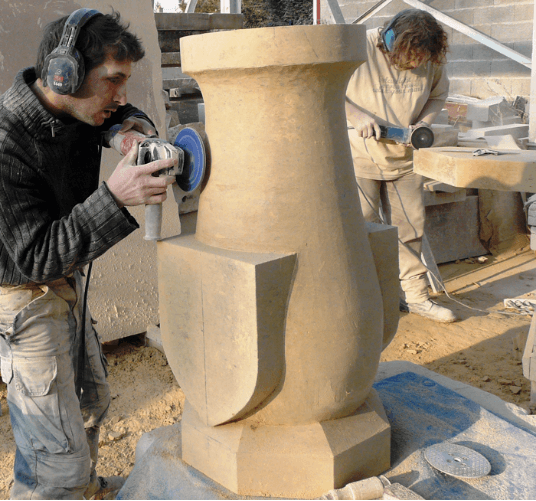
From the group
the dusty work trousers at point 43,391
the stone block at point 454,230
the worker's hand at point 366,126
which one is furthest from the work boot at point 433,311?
the dusty work trousers at point 43,391

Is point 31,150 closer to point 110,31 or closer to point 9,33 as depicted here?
point 110,31

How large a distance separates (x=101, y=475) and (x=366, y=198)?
253cm

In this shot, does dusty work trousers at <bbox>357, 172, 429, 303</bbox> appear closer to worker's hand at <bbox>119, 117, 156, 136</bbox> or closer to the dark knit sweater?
worker's hand at <bbox>119, 117, 156, 136</bbox>

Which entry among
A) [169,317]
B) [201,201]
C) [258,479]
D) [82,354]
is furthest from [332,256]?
[82,354]

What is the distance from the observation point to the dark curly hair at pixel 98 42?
1834 mm

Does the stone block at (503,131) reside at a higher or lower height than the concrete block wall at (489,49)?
lower

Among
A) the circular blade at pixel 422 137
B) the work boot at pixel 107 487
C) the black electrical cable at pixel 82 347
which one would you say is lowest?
the work boot at pixel 107 487

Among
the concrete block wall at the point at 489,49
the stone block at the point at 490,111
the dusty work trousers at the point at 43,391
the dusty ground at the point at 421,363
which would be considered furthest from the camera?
the concrete block wall at the point at 489,49

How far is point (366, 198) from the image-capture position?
14.3 ft

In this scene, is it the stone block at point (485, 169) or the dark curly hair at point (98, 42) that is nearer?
the dark curly hair at point (98, 42)

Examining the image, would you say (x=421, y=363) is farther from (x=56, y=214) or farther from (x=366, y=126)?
(x=56, y=214)

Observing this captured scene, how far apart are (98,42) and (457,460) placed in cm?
168

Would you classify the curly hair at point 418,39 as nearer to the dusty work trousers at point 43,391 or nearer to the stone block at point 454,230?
the stone block at point 454,230

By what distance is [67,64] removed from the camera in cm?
176
